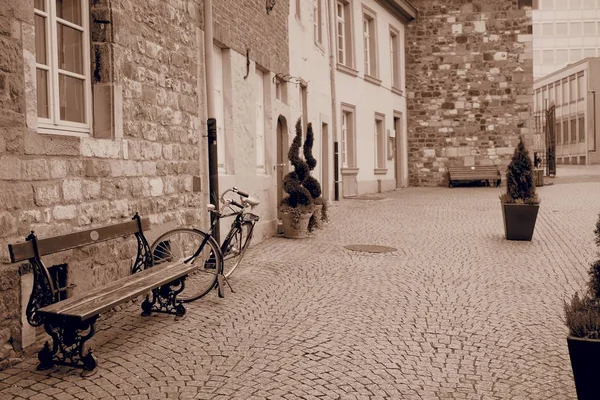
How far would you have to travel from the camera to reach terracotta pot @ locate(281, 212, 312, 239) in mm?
11445

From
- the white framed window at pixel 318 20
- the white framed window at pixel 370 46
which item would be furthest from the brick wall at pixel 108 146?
the white framed window at pixel 370 46

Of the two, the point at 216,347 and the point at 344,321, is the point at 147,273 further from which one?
the point at 344,321

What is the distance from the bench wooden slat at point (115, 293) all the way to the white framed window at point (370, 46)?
16.7 m

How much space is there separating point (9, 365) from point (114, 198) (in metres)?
1.94

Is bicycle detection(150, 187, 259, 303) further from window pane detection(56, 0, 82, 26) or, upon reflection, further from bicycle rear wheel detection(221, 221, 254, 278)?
window pane detection(56, 0, 82, 26)

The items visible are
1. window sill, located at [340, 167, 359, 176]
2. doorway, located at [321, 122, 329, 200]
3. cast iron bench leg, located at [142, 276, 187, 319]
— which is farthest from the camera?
window sill, located at [340, 167, 359, 176]

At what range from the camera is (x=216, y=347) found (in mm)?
5316

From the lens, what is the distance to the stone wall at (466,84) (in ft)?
80.9

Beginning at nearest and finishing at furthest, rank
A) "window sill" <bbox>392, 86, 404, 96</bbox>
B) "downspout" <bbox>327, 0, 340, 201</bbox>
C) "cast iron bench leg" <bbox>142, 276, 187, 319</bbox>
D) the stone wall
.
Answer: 1. "cast iron bench leg" <bbox>142, 276, 187, 319</bbox>
2. "downspout" <bbox>327, 0, 340, 201</bbox>
3. "window sill" <bbox>392, 86, 404, 96</bbox>
4. the stone wall

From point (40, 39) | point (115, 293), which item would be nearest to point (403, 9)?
point (40, 39)

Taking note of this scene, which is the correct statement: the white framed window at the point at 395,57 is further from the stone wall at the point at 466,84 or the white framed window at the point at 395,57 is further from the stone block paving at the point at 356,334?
the stone block paving at the point at 356,334

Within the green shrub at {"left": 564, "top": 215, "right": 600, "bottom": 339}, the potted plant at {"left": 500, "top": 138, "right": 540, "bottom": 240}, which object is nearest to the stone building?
the green shrub at {"left": 564, "top": 215, "right": 600, "bottom": 339}

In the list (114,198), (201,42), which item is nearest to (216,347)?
(114,198)

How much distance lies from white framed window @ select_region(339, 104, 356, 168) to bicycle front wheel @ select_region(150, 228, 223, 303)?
40.9 ft
